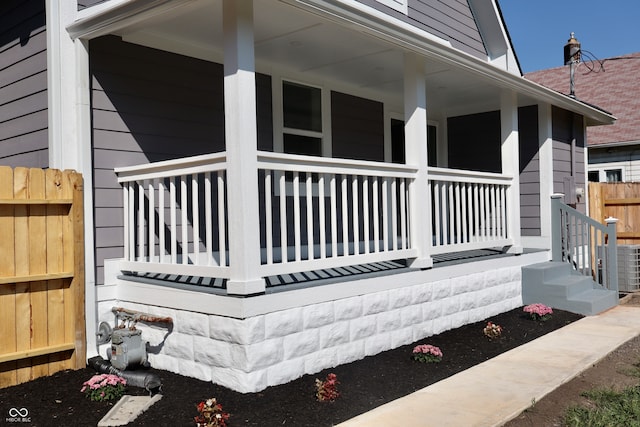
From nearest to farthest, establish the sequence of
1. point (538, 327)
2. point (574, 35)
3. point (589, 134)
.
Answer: point (538, 327), point (574, 35), point (589, 134)

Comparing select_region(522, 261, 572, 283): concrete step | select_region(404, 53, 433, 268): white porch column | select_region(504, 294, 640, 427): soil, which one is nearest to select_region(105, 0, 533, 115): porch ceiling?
select_region(404, 53, 433, 268): white porch column

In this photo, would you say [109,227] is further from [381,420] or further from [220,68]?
[381,420]

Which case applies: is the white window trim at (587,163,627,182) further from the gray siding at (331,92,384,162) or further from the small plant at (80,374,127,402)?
the small plant at (80,374,127,402)

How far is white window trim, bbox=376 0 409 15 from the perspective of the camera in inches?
310

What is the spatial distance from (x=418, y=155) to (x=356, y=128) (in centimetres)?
237

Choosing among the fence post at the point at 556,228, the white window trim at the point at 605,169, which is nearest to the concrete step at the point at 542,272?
the fence post at the point at 556,228

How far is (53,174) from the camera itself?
4.57 metres

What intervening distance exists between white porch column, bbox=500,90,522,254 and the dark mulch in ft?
8.85

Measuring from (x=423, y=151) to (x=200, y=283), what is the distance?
2.69 meters

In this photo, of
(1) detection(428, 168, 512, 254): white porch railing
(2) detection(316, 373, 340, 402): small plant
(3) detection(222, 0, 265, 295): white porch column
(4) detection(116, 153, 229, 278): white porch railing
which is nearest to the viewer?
(2) detection(316, 373, 340, 402): small plant

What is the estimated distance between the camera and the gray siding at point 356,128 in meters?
7.83

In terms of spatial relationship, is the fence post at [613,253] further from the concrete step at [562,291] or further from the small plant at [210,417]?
the small plant at [210,417]

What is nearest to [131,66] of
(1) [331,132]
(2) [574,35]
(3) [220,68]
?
(3) [220,68]

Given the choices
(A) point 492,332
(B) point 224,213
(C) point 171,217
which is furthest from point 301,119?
(A) point 492,332
